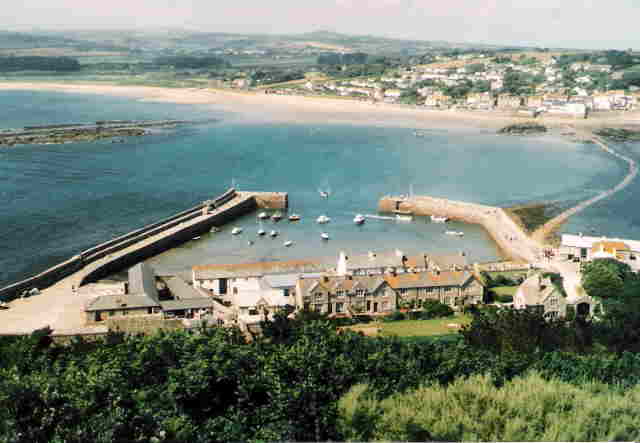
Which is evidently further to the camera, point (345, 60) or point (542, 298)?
point (345, 60)

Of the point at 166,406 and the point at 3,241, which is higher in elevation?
the point at 166,406

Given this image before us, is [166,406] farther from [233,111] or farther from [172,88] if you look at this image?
[172,88]

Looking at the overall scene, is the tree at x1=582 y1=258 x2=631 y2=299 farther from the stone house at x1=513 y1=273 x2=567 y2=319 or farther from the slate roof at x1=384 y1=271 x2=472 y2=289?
the slate roof at x1=384 y1=271 x2=472 y2=289

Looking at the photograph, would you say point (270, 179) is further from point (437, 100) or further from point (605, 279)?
point (437, 100)

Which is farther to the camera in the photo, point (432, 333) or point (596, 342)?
point (432, 333)

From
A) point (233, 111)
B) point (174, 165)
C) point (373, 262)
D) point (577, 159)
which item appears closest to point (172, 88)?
point (233, 111)

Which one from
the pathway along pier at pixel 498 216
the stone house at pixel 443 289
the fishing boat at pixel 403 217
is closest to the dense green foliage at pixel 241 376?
the stone house at pixel 443 289

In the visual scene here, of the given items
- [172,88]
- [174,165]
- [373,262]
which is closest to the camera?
[373,262]

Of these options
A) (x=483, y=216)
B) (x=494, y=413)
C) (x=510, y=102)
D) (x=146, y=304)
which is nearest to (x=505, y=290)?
(x=146, y=304)
